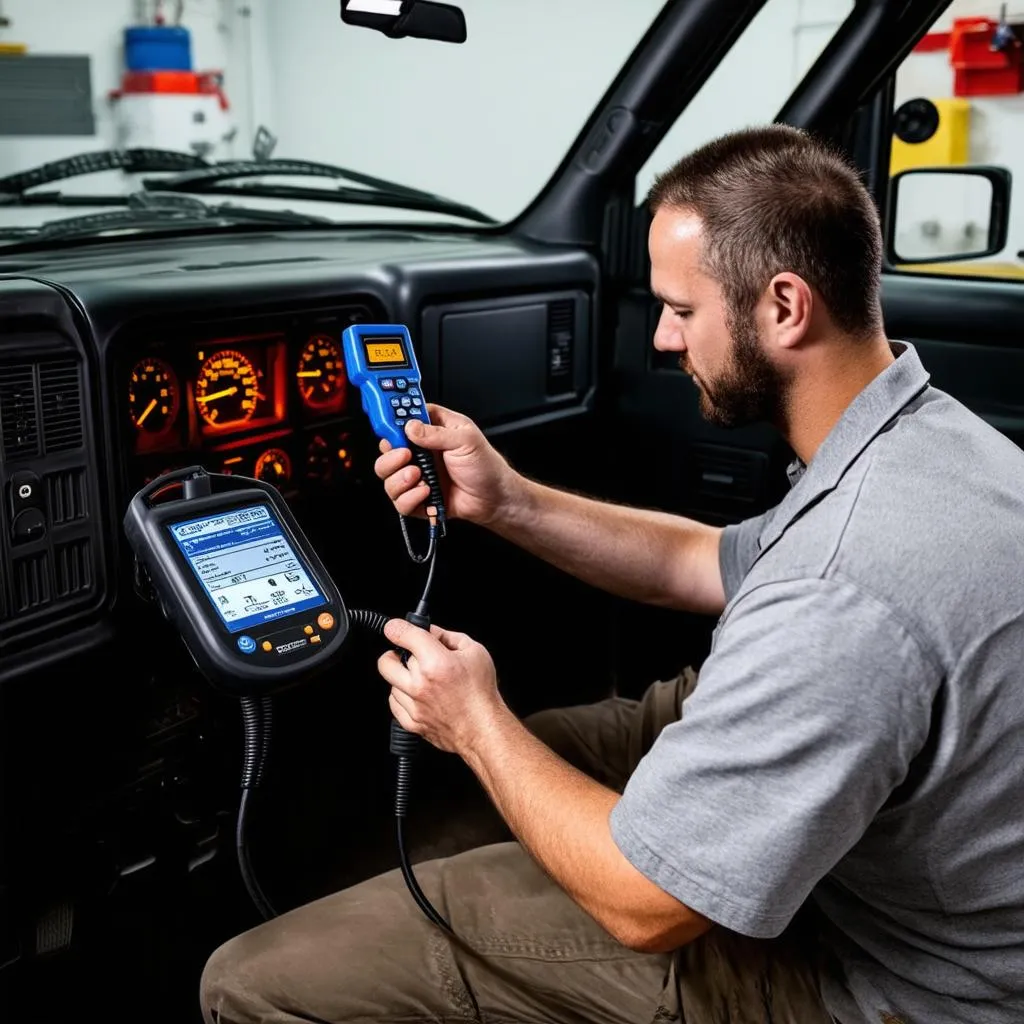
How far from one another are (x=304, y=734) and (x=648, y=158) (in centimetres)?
122

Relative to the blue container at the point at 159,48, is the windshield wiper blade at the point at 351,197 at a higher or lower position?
lower

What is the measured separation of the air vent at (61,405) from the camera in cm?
140

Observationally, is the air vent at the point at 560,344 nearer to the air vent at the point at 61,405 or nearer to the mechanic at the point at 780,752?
the mechanic at the point at 780,752

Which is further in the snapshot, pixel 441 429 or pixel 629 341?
pixel 629 341

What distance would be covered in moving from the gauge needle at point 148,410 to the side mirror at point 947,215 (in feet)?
4.60

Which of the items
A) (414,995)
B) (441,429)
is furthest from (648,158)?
(414,995)

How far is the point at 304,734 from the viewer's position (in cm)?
193

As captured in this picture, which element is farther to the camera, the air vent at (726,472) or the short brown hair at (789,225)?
the air vent at (726,472)

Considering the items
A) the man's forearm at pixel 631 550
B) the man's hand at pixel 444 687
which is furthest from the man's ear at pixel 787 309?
the man's forearm at pixel 631 550

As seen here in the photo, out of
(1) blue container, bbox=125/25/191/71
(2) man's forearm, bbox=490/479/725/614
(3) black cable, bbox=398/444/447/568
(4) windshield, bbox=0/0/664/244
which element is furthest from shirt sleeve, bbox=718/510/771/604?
(1) blue container, bbox=125/25/191/71

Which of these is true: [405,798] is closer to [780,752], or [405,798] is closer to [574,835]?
[574,835]

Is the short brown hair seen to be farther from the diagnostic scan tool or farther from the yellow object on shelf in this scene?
the yellow object on shelf

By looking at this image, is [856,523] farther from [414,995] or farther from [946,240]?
[946,240]

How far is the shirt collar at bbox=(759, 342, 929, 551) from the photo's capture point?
114 centimetres
